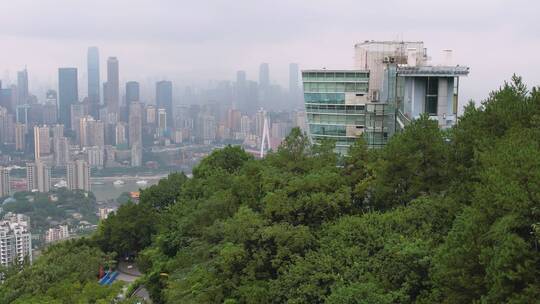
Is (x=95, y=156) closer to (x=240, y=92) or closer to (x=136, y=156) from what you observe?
(x=136, y=156)

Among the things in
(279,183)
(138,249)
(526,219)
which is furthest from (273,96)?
(526,219)

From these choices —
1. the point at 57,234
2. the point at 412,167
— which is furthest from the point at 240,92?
the point at 412,167

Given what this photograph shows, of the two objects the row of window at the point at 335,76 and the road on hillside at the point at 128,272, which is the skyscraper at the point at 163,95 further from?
the road on hillside at the point at 128,272

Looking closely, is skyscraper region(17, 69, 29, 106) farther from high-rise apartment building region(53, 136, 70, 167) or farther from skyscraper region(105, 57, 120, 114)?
high-rise apartment building region(53, 136, 70, 167)

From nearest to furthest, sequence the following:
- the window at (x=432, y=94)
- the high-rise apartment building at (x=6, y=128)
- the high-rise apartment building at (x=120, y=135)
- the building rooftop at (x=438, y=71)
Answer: the building rooftop at (x=438, y=71) → the window at (x=432, y=94) → the high-rise apartment building at (x=6, y=128) → the high-rise apartment building at (x=120, y=135)

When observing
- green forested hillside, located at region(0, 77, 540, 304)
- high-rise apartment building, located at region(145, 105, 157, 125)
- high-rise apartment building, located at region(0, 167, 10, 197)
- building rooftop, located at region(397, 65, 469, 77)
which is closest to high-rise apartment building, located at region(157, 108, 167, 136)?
high-rise apartment building, located at region(145, 105, 157, 125)

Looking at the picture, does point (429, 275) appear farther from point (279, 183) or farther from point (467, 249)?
point (279, 183)

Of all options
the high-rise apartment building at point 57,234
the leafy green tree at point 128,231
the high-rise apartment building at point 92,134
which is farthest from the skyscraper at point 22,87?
the leafy green tree at point 128,231
